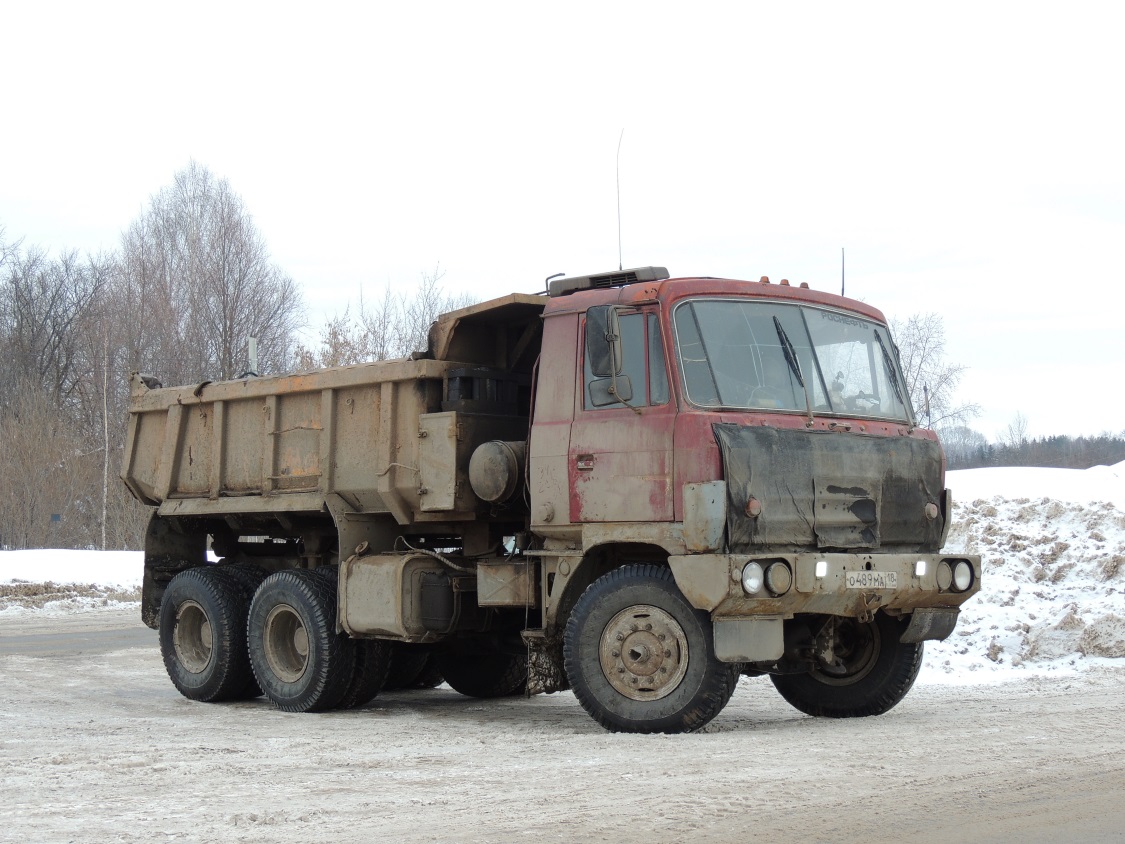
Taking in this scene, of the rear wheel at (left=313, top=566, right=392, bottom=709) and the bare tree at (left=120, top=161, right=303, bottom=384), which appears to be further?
the bare tree at (left=120, top=161, right=303, bottom=384)

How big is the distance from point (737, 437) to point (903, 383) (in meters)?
2.04

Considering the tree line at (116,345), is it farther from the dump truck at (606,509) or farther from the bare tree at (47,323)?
the dump truck at (606,509)

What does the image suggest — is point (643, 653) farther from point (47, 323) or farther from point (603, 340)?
point (47, 323)

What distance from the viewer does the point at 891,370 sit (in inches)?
398

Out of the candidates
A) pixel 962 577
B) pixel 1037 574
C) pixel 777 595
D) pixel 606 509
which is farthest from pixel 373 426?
pixel 1037 574

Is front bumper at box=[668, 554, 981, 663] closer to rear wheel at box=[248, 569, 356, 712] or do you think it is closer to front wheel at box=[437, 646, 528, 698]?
rear wheel at box=[248, 569, 356, 712]

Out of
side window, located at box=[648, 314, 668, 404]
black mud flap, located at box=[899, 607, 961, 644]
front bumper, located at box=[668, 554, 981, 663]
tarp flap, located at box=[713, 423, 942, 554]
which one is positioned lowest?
black mud flap, located at box=[899, 607, 961, 644]

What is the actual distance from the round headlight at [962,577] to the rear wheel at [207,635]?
601 cm

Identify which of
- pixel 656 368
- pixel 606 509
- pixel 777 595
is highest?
pixel 656 368

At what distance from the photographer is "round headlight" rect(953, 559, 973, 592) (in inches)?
375

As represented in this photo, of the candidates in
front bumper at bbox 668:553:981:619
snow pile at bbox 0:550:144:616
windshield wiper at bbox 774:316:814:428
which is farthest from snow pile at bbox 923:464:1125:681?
snow pile at bbox 0:550:144:616

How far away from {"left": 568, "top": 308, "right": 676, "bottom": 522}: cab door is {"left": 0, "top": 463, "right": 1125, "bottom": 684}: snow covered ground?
4.75m

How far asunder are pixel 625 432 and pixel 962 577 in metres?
2.50

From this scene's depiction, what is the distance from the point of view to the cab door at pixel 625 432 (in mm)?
8867
